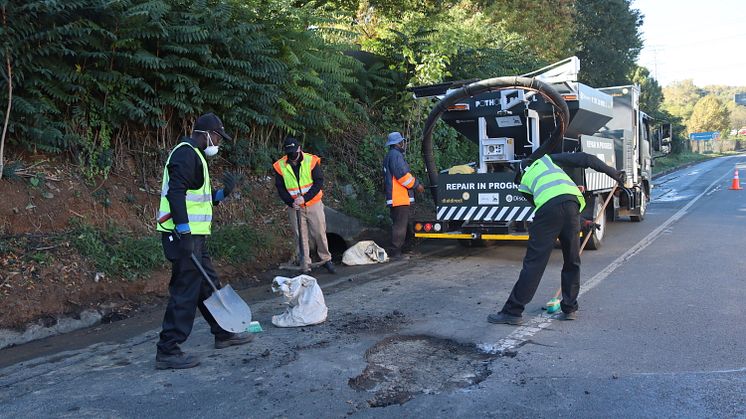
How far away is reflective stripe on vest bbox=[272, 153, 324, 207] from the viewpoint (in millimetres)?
8023

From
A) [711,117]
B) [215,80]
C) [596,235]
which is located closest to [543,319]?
[596,235]

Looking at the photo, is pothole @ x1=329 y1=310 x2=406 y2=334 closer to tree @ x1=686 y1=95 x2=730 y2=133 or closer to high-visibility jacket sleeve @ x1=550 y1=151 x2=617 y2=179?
high-visibility jacket sleeve @ x1=550 y1=151 x2=617 y2=179

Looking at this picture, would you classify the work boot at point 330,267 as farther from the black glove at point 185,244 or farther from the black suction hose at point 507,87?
the black glove at point 185,244

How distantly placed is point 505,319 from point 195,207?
288 centimetres

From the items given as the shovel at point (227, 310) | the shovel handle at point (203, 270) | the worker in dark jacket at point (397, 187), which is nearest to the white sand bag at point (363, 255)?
the worker in dark jacket at point (397, 187)

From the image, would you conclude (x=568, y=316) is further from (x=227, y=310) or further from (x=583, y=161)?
(x=227, y=310)

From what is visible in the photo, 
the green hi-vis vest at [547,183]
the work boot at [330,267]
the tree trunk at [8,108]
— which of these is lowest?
the work boot at [330,267]

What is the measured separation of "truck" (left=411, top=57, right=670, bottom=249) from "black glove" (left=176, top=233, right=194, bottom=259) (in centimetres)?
508

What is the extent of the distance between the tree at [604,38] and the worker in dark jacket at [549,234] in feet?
78.7

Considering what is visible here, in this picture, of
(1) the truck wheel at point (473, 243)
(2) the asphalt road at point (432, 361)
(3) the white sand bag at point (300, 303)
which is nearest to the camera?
(2) the asphalt road at point (432, 361)

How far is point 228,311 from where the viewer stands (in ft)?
15.7

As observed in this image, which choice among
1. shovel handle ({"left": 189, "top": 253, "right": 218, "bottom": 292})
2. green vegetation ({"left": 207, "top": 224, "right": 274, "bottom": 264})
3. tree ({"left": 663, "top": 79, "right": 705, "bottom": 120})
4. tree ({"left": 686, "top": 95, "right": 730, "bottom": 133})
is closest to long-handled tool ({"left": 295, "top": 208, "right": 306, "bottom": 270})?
green vegetation ({"left": 207, "top": 224, "right": 274, "bottom": 264})

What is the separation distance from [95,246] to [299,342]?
3080 mm

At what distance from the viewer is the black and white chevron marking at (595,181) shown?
29.4 ft
